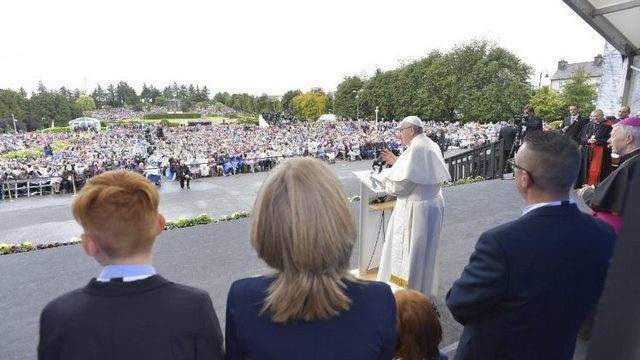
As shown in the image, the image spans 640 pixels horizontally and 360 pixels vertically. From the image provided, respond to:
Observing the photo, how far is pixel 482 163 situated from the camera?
13.3 metres

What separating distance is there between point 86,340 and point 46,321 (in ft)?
0.52

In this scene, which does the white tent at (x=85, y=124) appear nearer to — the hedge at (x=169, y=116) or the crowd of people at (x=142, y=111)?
the hedge at (x=169, y=116)

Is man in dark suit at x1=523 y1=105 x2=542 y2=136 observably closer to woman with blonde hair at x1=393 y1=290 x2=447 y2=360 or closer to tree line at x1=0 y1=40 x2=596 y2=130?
woman with blonde hair at x1=393 y1=290 x2=447 y2=360

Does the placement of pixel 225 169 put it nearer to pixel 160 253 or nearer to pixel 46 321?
pixel 160 253

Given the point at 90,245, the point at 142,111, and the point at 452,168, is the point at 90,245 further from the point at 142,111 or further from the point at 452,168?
the point at 142,111

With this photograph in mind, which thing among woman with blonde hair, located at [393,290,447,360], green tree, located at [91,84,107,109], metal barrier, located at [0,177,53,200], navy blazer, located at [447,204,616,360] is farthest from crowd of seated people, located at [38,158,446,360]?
green tree, located at [91,84,107,109]

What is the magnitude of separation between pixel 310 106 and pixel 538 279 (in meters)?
91.8

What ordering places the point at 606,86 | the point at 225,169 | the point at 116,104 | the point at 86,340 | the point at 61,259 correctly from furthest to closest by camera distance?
the point at 116,104 < the point at 225,169 < the point at 606,86 < the point at 61,259 < the point at 86,340

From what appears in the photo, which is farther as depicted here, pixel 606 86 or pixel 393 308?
pixel 606 86

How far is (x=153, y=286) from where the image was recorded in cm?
130

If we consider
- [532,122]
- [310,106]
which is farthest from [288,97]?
[532,122]

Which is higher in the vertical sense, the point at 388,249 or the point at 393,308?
the point at 393,308

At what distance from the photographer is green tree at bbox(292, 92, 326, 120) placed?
3612 inches

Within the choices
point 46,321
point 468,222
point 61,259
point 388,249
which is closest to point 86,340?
point 46,321
